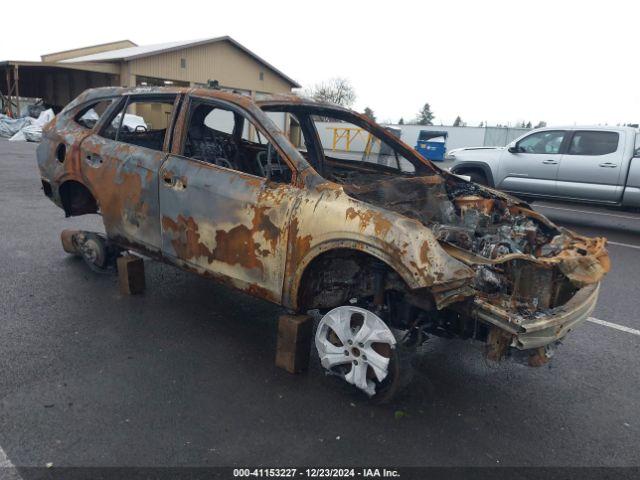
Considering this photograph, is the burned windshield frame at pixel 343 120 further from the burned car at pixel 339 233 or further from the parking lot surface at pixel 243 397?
the parking lot surface at pixel 243 397

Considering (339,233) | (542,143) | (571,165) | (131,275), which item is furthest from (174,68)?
(339,233)

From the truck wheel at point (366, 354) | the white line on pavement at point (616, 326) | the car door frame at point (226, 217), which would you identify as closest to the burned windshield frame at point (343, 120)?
the car door frame at point (226, 217)

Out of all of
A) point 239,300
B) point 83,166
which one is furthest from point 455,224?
point 83,166

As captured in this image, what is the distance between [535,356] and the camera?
291cm

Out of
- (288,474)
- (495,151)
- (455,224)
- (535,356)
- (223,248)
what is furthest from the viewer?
(495,151)

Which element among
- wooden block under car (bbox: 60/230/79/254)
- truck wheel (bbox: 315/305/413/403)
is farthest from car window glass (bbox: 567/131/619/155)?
wooden block under car (bbox: 60/230/79/254)

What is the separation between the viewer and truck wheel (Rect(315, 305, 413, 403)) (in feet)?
9.66

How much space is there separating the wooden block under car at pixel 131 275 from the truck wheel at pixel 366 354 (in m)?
2.17

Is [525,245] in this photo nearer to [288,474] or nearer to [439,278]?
[439,278]

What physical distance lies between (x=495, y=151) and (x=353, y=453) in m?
9.16

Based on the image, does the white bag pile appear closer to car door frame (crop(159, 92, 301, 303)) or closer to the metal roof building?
the metal roof building

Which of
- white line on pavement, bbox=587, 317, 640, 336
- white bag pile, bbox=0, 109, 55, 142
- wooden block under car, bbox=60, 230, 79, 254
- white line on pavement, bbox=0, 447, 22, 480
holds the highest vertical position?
white bag pile, bbox=0, 109, 55, 142

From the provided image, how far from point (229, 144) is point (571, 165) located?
740 centimetres

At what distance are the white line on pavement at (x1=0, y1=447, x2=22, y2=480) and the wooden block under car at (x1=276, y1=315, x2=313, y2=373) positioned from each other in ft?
5.27
